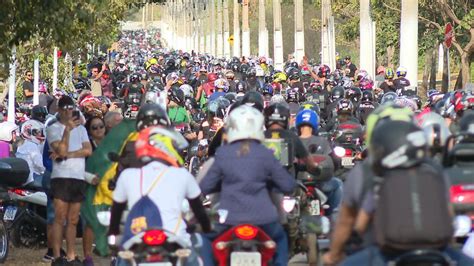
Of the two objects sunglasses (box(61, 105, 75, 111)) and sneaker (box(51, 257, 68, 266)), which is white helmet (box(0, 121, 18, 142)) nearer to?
sunglasses (box(61, 105, 75, 111))

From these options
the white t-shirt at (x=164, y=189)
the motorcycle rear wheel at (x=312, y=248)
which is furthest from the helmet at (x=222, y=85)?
the white t-shirt at (x=164, y=189)

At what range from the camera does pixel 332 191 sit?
52.2 ft

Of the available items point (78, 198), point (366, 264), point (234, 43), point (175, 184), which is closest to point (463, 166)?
point (175, 184)

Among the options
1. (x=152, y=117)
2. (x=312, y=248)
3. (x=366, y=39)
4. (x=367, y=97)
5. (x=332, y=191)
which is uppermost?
(x=366, y=39)

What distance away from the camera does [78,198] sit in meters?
16.0

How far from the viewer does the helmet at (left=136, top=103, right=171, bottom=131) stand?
39.1 ft

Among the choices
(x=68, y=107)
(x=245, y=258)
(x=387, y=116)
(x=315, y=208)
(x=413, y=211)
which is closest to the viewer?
(x=413, y=211)

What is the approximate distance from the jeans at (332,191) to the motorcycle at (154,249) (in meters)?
5.83

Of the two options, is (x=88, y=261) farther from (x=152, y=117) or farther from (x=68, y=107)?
(x=152, y=117)

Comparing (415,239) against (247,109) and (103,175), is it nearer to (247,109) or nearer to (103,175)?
(247,109)

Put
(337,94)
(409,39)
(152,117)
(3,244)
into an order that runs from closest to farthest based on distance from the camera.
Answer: (152,117) → (3,244) → (337,94) → (409,39)

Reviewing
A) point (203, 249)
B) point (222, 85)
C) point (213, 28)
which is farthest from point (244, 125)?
point (213, 28)

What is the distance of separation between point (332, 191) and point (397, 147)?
771 cm

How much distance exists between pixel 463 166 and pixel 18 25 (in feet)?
19.7
